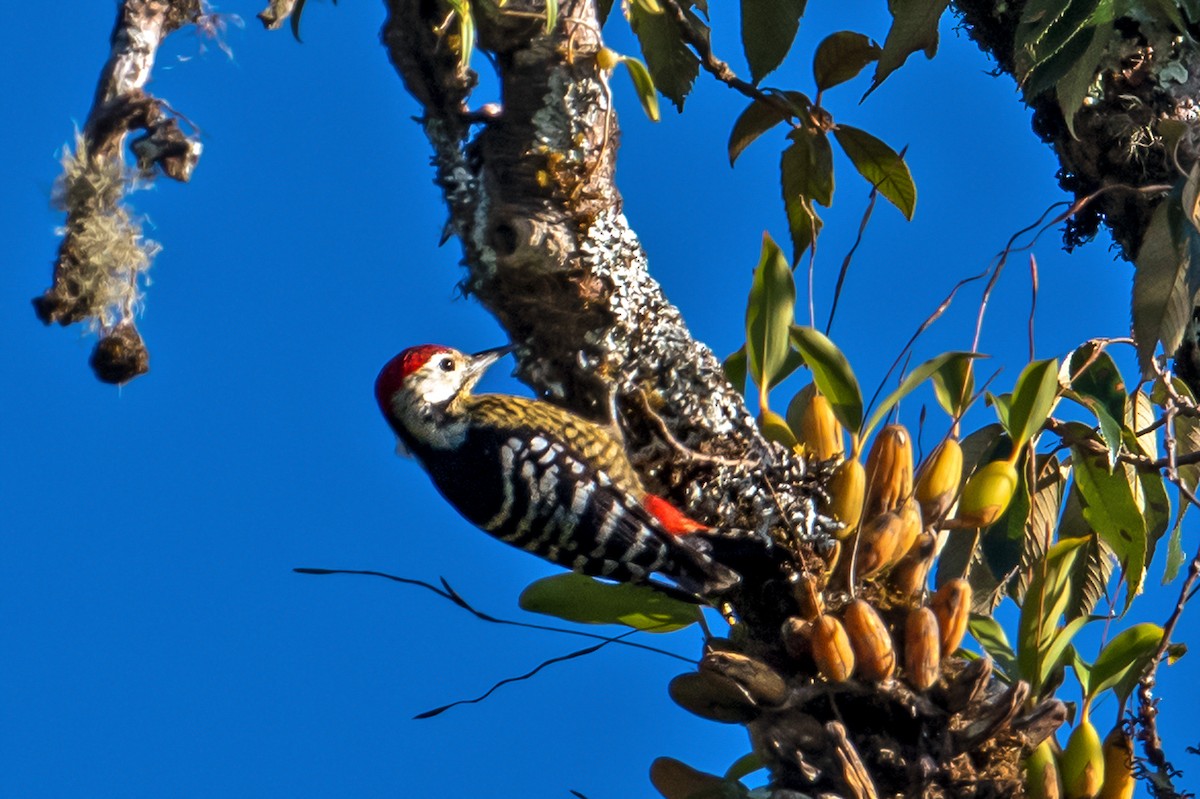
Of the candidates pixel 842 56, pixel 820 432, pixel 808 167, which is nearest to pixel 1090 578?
pixel 820 432

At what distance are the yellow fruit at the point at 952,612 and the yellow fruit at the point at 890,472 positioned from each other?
0.12 meters

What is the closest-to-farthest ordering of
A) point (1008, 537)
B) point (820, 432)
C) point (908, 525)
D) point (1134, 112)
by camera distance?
point (908, 525) < point (820, 432) < point (1008, 537) < point (1134, 112)

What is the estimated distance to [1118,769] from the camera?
1571 mm

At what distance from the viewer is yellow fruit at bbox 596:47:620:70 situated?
175cm

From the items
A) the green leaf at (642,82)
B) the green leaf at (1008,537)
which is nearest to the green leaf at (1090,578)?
the green leaf at (1008,537)

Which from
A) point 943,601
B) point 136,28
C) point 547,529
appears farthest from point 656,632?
point 136,28

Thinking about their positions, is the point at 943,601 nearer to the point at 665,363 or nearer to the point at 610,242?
the point at 665,363

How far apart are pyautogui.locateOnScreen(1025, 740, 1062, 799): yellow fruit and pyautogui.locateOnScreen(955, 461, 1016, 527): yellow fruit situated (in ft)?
0.88

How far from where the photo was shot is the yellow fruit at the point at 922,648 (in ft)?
4.94

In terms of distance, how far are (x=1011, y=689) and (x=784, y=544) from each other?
0.30m

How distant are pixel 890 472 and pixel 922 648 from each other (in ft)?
0.70

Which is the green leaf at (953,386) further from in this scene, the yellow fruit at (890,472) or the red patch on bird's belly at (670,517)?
the red patch on bird's belly at (670,517)

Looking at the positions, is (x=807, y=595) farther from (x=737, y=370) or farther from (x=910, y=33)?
(x=910, y=33)

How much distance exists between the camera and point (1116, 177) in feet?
7.85
